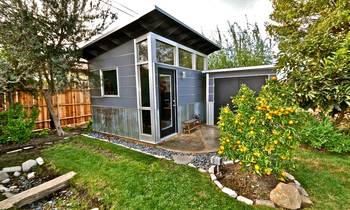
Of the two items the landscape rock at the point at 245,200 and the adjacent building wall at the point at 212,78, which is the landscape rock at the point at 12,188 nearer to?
the landscape rock at the point at 245,200

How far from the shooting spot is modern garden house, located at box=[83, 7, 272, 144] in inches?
198

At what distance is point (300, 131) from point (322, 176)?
1313 mm

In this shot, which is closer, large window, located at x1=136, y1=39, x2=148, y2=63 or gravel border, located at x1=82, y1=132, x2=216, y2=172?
gravel border, located at x1=82, y1=132, x2=216, y2=172

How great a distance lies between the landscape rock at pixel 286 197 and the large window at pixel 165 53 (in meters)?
4.07

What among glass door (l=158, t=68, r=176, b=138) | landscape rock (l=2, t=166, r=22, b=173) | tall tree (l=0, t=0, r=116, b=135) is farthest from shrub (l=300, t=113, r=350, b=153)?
tall tree (l=0, t=0, r=116, b=135)

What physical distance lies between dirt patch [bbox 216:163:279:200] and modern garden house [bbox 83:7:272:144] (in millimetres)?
2584

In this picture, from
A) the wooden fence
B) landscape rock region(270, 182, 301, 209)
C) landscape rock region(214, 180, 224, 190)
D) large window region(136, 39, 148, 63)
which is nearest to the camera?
landscape rock region(270, 182, 301, 209)

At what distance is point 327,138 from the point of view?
167 inches

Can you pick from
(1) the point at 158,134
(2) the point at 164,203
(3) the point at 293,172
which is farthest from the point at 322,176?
(1) the point at 158,134

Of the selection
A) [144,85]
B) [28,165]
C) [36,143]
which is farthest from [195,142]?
[36,143]

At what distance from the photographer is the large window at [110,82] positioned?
5995mm

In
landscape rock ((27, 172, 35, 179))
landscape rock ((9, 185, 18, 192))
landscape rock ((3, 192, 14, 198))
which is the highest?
landscape rock ((27, 172, 35, 179))

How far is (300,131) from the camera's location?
8.13ft

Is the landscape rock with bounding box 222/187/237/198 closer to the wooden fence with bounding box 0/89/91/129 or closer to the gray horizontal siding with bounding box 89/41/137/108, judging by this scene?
the gray horizontal siding with bounding box 89/41/137/108
